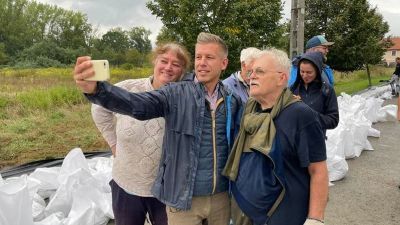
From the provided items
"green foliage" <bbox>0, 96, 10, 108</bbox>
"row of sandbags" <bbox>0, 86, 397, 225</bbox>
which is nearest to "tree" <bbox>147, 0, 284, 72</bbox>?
"green foliage" <bbox>0, 96, 10, 108</bbox>

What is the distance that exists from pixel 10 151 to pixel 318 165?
6.30m

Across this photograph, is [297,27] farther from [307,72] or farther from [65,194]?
[65,194]

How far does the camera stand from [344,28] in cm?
1599

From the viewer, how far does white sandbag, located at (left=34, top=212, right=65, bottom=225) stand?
3004 millimetres

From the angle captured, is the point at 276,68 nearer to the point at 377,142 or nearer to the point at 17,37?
the point at 377,142

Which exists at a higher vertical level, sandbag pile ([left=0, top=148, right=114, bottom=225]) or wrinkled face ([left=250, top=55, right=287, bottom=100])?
wrinkled face ([left=250, top=55, right=287, bottom=100])

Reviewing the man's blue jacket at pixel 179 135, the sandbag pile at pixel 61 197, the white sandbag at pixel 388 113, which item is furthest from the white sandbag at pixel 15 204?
the white sandbag at pixel 388 113

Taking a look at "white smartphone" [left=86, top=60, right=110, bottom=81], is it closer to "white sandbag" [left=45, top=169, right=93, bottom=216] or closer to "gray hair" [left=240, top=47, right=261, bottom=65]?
"gray hair" [left=240, top=47, right=261, bottom=65]

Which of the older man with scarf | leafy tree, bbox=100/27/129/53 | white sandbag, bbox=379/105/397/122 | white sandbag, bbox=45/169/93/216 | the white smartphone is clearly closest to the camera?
the white smartphone

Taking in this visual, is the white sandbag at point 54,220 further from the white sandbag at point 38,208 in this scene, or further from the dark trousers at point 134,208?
the dark trousers at point 134,208

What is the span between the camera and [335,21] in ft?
51.1

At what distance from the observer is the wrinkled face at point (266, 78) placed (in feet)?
5.80

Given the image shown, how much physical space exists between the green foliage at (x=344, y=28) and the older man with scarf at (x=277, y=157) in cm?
1488

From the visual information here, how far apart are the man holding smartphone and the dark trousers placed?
257 millimetres
